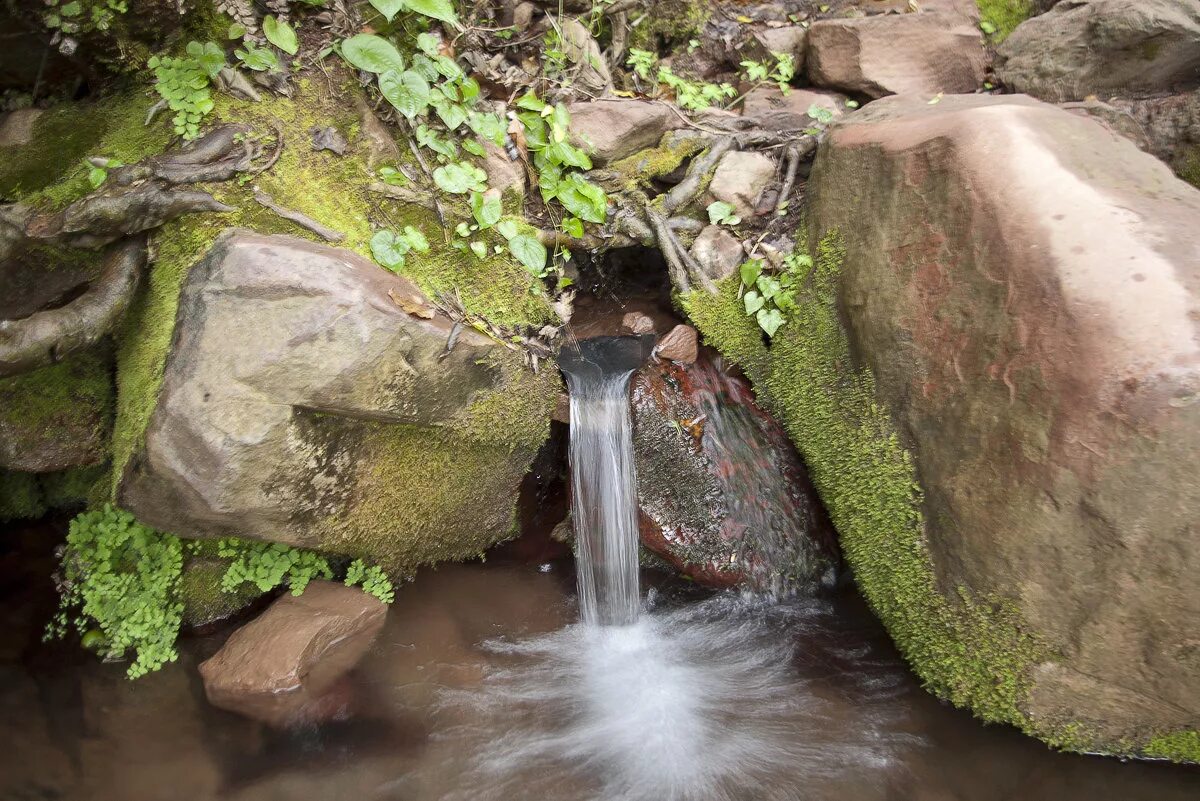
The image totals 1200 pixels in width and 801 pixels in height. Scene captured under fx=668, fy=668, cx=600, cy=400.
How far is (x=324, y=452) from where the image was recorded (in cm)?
322

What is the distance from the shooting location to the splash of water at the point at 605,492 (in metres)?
3.96

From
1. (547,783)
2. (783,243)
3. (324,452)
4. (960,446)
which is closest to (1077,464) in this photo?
(960,446)

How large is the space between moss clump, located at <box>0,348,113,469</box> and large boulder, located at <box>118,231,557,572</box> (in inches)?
38.1

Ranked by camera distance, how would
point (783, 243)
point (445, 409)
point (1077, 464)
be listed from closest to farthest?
point (1077, 464), point (445, 409), point (783, 243)

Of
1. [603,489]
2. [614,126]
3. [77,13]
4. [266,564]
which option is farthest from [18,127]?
[603,489]

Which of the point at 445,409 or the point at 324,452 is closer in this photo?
the point at 324,452

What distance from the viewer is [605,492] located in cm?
396

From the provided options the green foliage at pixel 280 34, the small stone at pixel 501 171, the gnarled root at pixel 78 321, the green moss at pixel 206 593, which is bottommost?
the green moss at pixel 206 593

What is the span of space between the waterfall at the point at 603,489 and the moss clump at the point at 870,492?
29.1 inches

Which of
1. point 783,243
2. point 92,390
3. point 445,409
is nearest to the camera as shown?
point 445,409

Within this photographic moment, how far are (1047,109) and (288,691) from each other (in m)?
4.82

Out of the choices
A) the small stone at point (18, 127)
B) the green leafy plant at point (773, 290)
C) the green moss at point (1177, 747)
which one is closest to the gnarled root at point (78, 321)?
the small stone at point (18, 127)

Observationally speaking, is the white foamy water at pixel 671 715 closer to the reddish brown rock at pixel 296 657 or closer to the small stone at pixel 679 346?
the reddish brown rock at pixel 296 657

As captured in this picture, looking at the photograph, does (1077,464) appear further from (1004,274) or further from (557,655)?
(557,655)
